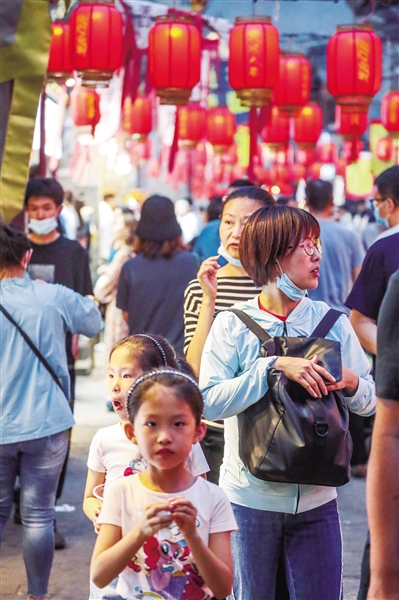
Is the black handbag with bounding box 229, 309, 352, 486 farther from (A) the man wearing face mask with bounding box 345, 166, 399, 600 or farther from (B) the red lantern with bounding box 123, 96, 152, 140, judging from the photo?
(B) the red lantern with bounding box 123, 96, 152, 140

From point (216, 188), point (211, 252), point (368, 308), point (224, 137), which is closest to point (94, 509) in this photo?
point (368, 308)

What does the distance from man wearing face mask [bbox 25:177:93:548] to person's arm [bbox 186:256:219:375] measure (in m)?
1.98

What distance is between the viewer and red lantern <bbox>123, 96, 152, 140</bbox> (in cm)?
1589

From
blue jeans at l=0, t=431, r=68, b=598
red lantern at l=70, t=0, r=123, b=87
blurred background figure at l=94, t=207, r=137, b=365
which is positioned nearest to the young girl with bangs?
blue jeans at l=0, t=431, r=68, b=598

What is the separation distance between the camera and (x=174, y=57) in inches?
360

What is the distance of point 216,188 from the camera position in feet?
117

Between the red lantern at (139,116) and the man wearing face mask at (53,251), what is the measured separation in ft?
32.7

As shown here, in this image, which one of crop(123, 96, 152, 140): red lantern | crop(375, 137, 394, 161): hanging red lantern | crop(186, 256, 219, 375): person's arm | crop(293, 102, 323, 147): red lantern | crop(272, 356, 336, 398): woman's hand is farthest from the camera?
crop(375, 137, 394, 161): hanging red lantern

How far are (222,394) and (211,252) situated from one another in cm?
528

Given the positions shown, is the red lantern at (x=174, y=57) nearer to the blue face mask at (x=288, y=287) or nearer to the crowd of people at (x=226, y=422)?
the crowd of people at (x=226, y=422)

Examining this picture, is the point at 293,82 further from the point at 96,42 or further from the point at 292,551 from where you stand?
the point at 292,551

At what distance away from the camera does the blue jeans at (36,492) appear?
473 centimetres

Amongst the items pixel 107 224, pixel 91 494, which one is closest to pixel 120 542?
pixel 91 494

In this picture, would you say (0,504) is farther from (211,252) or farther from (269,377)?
(211,252)
